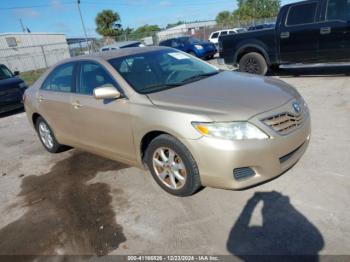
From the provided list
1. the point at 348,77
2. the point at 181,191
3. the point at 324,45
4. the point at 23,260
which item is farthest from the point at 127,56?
the point at 348,77

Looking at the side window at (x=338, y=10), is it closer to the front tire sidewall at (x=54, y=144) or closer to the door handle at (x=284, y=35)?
the door handle at (x=284, y=35)

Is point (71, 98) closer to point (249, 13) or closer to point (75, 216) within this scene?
point (75, 216)

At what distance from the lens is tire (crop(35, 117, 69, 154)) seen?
5.52 meters

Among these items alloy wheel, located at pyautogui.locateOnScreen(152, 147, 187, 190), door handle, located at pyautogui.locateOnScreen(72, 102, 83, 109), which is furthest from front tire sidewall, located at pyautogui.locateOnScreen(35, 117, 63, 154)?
alloy wheel, located at pyautogui.locateOnScreen(152, 147, 187, 190)

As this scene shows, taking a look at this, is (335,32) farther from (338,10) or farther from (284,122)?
(284,122)

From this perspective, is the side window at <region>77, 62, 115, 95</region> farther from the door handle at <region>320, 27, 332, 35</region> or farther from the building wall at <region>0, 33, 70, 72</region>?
the building wall at <region>0, 33, 70, 72</region>

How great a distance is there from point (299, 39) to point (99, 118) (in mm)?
6262

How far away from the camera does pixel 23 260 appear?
3031 millimetres

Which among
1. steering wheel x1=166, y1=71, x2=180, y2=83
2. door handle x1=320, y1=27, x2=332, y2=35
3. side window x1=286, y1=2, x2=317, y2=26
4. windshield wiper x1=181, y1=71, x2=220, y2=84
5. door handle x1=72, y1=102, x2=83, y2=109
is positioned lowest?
door handle x1=72, y1=102, x2=83, y2=109

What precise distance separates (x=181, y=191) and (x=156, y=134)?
2.23 feet

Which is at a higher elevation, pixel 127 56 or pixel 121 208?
pixel 127 56

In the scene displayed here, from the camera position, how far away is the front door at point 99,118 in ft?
12.6

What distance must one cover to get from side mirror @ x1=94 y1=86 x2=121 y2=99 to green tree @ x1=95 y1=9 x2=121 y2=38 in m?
51.9

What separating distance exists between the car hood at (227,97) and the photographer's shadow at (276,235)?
0.95 m
